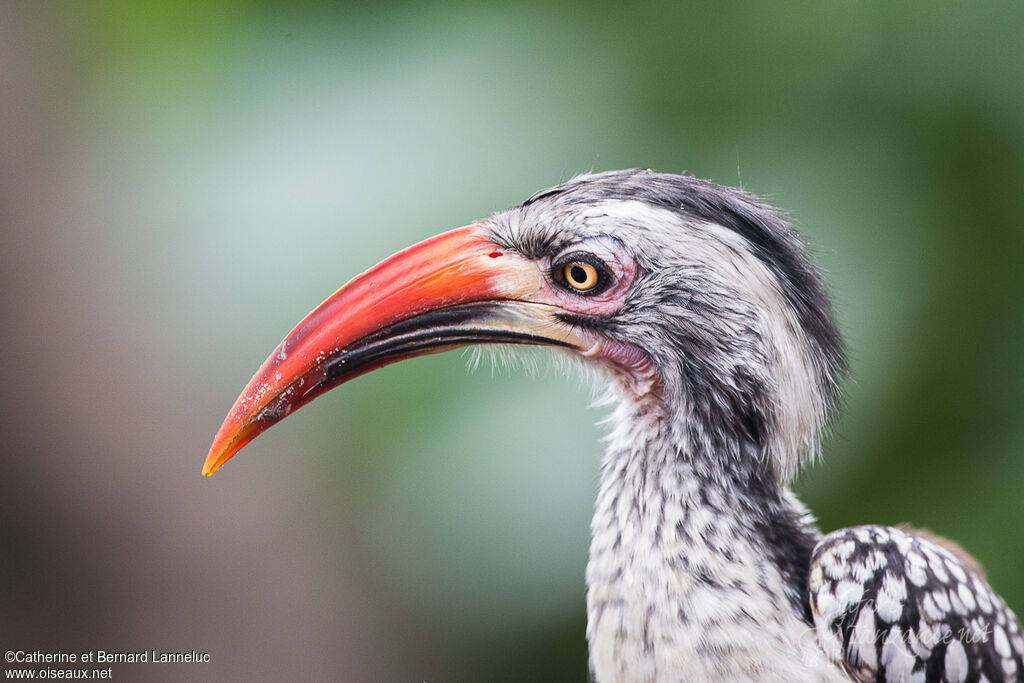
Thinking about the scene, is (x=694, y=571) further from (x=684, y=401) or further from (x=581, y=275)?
(x=581, y=275)

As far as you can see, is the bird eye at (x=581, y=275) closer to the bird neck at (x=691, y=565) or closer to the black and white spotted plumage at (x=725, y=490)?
the black and white spotted plumage at (x=725, y=490)

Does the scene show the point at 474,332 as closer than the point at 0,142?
Yes

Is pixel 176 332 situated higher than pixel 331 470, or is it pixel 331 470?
pixel 176 332

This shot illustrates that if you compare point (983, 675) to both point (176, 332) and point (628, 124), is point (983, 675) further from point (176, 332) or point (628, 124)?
point (176, 332)

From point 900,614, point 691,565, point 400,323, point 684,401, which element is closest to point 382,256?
point 400,323

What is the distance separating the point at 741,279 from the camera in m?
1.30

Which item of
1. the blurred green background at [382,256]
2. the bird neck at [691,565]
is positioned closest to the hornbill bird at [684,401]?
the bird neck at [691,565]

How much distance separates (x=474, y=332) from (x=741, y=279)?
0.41m

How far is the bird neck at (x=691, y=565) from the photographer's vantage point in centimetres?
118

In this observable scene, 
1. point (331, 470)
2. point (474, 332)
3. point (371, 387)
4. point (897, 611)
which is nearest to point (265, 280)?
point (371, 387)

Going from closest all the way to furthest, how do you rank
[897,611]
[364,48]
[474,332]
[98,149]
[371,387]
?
1. [897,611]
2. [474,332]
3. [371,387]
4. [364,48]
5. [98,149]

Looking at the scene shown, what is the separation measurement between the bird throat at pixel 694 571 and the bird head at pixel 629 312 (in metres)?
0.04

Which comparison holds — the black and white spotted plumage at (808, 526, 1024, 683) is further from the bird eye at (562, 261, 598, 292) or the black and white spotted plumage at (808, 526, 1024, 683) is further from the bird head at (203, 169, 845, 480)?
the bird eye at (562, 261, 598, 292)

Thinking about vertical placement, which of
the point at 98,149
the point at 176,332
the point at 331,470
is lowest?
the point at 331,470
